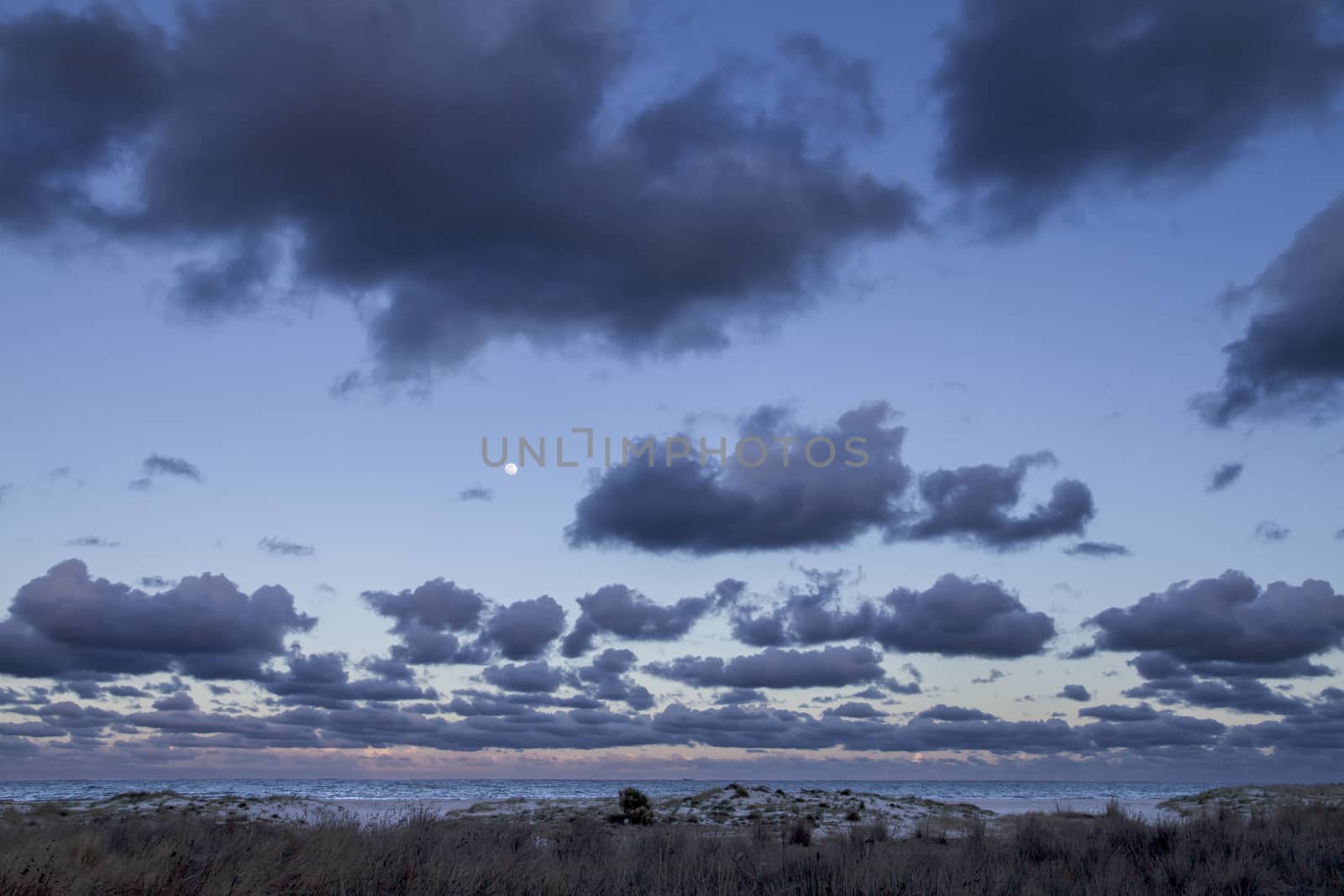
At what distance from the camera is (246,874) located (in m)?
11.8

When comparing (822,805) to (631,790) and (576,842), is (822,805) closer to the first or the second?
(631,790)

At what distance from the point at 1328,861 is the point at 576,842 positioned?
13611 mm

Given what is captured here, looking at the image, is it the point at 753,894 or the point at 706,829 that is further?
the point at 706,829

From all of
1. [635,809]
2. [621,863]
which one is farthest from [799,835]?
[621,863]

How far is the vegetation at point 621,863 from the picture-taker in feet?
39.2

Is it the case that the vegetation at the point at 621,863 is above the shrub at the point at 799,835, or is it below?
above

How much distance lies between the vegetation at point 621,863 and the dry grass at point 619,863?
46 mm

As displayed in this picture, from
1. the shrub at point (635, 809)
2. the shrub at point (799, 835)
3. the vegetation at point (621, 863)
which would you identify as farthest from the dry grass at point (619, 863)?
the shrub at point (635, 809)

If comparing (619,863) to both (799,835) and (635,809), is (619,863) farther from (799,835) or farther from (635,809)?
(635,809)

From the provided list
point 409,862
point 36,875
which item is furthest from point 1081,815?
point 36,875

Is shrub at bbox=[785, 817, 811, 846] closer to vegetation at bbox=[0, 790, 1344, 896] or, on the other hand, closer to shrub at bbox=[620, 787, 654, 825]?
vegetation at bbox=[0, 790, 1344, 896]

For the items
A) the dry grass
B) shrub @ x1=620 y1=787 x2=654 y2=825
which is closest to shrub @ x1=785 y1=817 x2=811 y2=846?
the dry grass

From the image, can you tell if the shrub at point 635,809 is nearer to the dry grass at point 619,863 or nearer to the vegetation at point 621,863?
the vegetation at point 621,863

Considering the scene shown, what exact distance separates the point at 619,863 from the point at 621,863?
0.21 feet
